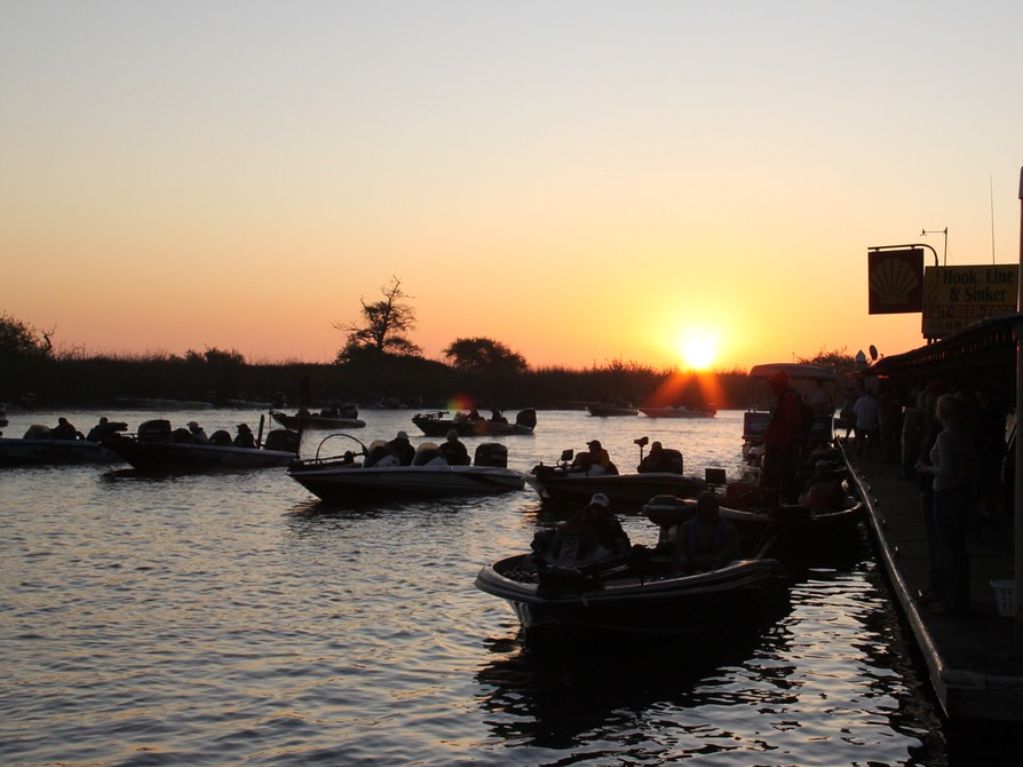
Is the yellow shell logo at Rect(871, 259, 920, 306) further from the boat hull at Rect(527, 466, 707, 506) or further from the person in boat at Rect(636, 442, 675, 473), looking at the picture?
the boat hull at Rect(527, 466, 707, 506)

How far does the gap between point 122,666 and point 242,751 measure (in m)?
3.48

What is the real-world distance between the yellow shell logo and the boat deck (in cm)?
1749

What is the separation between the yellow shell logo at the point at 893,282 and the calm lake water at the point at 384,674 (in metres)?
13.6

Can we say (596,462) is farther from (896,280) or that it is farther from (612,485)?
(896,280)

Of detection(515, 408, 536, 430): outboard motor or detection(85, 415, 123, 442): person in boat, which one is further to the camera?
detection(515, 408, 536, 430): outboard motor

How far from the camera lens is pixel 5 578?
18.9 metres

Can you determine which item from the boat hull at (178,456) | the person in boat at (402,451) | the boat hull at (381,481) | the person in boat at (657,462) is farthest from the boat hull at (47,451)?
the person in boat at (657,462)

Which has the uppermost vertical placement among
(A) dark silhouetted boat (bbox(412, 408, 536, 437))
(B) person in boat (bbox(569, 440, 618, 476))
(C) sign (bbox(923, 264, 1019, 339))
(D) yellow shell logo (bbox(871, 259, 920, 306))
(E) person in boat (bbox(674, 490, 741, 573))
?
(D) yellow shell logo (bbox(871, 259, 920, 306))

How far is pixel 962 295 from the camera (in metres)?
29.2

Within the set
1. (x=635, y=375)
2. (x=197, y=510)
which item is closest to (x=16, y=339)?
(x=635, y=375)

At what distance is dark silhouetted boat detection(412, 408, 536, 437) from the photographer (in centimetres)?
7094

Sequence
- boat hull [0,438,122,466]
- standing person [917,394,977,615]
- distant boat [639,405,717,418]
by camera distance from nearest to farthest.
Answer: standing person [917,394,977,615] → boat hull [0,438,122,466] → distant boat [639,405,717,418]

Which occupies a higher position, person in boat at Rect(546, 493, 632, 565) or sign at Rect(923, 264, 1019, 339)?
sign at Rect(923, 264, 1019, 339)

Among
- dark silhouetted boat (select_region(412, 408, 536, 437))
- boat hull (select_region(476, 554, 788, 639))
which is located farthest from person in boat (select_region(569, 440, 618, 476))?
dark silhouetted boat (select_region(412, 408, 536, 437))
